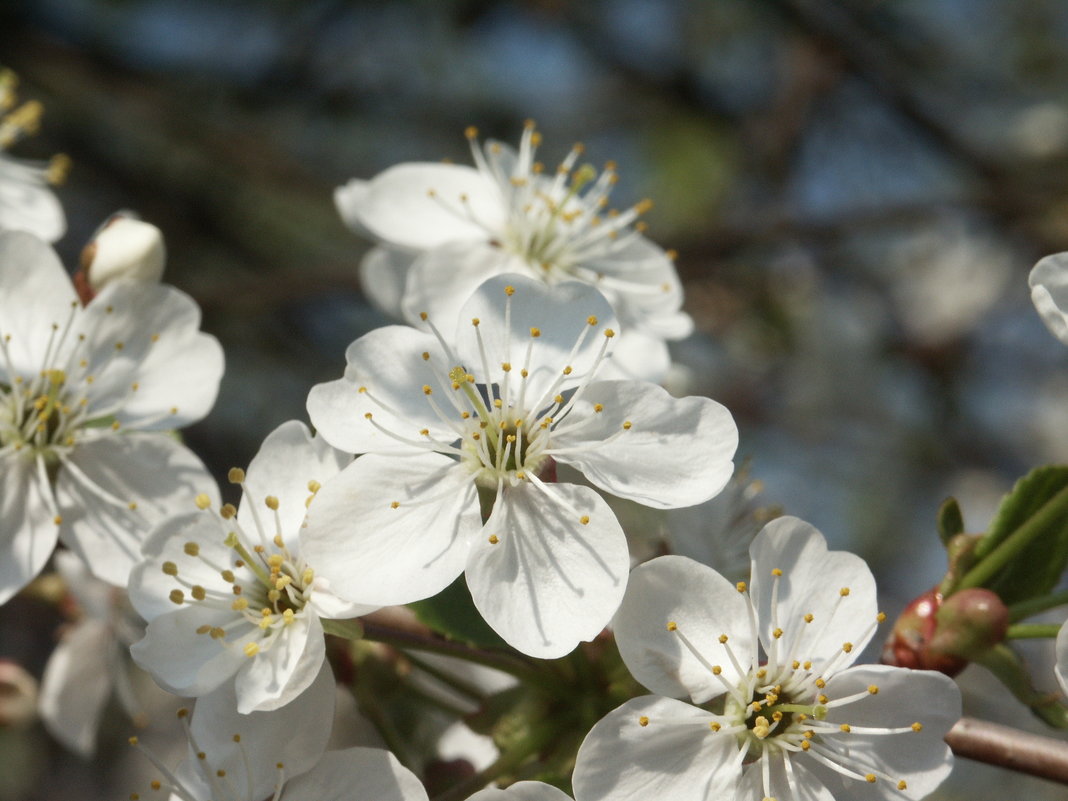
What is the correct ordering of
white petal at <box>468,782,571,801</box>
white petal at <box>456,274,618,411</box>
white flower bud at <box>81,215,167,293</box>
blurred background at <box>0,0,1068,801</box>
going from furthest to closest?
blurred background at <box>0,0,1068,801</box>, white flower bud at <box>81,215,167,293</box>, white petal at <box>456,274,618,411</box>, white petal at <box>468,782,571,801</box>

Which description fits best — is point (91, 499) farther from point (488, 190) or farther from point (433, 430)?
point (488, 190)

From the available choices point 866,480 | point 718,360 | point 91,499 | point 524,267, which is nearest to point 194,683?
point 91,499

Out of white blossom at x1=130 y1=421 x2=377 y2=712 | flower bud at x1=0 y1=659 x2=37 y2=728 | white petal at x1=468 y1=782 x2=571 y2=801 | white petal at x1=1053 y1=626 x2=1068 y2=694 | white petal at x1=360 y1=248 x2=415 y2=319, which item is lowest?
flower bud at x1=0 y1=659 x2=37 y2=728

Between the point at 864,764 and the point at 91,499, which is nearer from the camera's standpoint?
the point at 864,764

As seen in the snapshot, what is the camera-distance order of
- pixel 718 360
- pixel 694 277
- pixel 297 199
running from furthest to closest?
1. pixel 718 360
2. pixel 297 199
3. pixel 694 277

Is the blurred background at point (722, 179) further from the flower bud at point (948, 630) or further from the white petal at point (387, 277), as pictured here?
the flower bud at point (948, 630)

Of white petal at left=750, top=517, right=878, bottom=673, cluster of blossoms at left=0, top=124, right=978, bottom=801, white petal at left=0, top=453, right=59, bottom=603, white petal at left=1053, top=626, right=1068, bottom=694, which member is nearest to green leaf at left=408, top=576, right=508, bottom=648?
cluster of blossoms at left=0, top=124, right=978, bottom=801

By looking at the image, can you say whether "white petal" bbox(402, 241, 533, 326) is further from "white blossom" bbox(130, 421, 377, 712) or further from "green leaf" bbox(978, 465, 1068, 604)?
"green leaf" bbox(978, 465, 1068, 604)

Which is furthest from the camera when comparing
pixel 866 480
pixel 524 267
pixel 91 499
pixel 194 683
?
pixel 866 480
